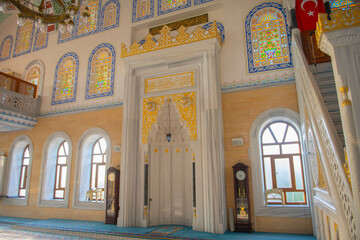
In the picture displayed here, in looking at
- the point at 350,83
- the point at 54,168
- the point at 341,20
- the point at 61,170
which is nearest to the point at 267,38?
the point at 341,20

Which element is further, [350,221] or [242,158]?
[242,158]

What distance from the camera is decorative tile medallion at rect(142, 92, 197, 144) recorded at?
6156 mm

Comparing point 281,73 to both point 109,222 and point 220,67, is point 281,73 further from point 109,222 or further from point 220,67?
point 109,222

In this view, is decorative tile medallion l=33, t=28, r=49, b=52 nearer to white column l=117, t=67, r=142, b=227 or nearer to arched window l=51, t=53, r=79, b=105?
arched window l=51, t=53, r=79, b=105

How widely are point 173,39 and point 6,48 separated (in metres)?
7.40

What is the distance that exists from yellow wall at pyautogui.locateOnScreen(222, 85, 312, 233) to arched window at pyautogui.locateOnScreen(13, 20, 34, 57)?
25.2ft

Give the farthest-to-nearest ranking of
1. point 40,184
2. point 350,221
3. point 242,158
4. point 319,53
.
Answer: point 40,184, point 242,158, point 319,53, point 350,221

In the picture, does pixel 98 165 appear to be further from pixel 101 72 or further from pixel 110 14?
pixel 110 14

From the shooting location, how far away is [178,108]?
636 cm

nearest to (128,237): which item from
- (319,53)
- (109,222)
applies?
(109,222)

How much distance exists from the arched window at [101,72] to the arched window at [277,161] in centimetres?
436

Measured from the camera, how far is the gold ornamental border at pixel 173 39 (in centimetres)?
616

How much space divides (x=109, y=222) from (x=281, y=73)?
17.7ft

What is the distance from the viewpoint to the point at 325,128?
295cm
